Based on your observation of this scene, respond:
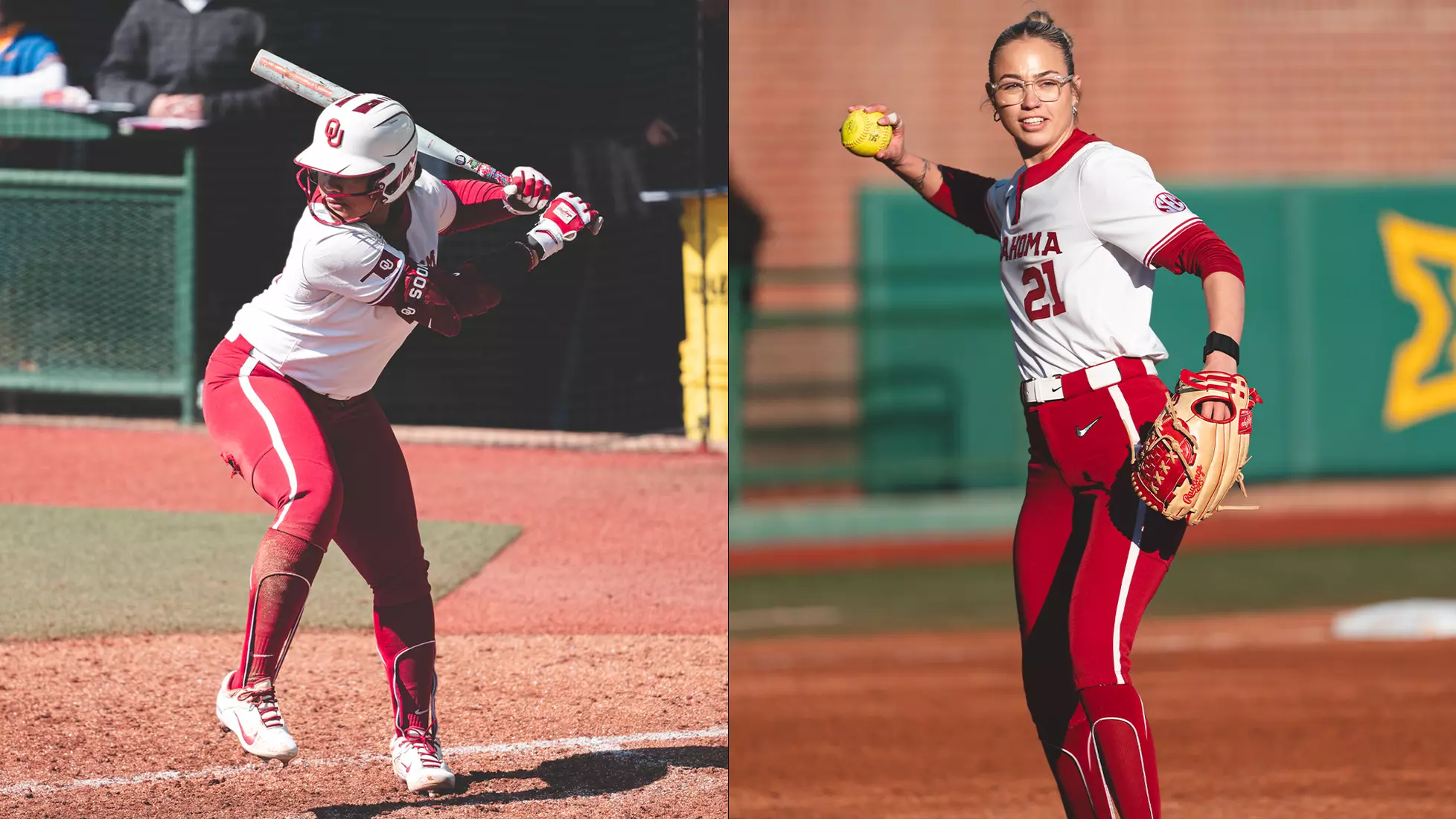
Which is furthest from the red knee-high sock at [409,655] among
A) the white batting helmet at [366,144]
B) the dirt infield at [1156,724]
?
the dirt infield at [1156,724]

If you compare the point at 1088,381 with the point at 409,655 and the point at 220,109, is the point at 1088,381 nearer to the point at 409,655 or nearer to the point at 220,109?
the point at 409,655

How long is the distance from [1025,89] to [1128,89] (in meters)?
10.6

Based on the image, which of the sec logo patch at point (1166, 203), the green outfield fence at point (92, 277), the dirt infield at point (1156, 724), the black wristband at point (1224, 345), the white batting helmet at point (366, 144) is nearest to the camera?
the black wristband at point (1224, 345)

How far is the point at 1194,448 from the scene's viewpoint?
335cm

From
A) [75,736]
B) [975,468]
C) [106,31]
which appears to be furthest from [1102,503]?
[975,468]

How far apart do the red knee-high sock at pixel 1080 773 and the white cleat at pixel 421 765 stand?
162 cm

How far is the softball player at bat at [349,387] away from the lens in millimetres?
3855

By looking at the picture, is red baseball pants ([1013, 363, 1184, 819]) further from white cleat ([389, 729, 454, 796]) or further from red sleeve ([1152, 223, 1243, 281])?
white cleat ([389, 729, 454, 796])

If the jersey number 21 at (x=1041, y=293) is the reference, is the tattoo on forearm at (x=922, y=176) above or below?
above

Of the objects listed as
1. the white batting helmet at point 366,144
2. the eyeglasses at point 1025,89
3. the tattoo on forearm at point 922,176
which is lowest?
the tattoo on forearm at point 922,176

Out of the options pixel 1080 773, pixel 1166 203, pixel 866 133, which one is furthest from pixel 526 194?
Result: pixel 1080 773

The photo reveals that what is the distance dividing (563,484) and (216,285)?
137cm

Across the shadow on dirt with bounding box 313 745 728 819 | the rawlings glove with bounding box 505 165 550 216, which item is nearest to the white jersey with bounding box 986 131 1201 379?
the rawlings glove with bounding box 505 165 550 216

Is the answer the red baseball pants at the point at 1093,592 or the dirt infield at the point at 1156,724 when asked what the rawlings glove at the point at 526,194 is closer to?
the red baseball pants at the point at 1093,592
